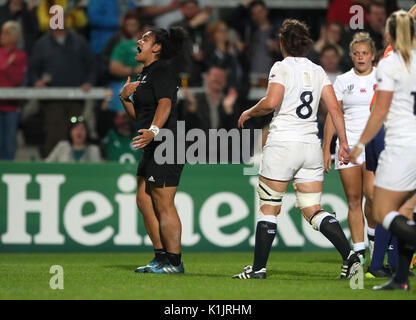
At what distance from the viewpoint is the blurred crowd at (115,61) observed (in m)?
13.1

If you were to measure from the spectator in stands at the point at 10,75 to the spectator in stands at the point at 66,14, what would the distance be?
659mm

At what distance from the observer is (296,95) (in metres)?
7.89

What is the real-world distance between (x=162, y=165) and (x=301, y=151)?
50.0 inches

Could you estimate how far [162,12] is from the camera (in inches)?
575

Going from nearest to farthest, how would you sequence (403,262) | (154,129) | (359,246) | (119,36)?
(403,262), (154,129), (359,246), (119,36)

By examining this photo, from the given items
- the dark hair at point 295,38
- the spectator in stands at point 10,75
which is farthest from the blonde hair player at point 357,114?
the spectator in stands at point 10,75

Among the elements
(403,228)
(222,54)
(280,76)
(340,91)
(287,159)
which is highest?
(222,54)

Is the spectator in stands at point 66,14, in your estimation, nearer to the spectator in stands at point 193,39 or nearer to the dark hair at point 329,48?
the spectator in stands at point 193,39

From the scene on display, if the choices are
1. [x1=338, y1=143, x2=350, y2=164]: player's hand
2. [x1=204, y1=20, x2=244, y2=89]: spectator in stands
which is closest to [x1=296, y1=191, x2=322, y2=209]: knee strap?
[x1=338, y1=143, x2=350, y2=164]: player's hand

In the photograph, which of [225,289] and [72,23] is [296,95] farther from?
[72,23]

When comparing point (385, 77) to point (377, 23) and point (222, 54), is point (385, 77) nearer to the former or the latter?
point (222, 54)

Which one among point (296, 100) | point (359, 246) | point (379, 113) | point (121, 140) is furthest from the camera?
point (121, 140)

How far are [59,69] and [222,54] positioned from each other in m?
2.38

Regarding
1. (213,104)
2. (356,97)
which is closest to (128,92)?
(356,97)
